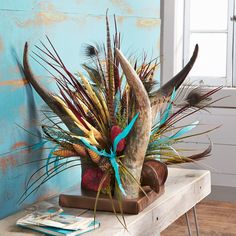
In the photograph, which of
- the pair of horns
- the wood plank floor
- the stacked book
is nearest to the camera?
the stacked book

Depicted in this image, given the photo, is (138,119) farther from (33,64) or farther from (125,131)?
(33,64)

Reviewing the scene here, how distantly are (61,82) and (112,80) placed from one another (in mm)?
216

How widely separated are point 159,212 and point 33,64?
2.33ft

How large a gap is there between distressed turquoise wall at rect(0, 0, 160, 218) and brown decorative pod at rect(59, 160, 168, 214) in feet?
0.64

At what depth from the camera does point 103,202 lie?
2.15 m

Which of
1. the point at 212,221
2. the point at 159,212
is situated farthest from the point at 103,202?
the point at 212,221

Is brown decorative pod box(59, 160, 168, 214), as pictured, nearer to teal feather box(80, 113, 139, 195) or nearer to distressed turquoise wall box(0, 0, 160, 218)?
teal feather box(80, 113, 139, 195)

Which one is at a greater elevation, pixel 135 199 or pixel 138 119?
pixel 138 119

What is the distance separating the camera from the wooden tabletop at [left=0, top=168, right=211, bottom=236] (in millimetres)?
1973

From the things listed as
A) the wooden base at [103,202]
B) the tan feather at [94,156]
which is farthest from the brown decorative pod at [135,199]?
the tan feather at [94,156]

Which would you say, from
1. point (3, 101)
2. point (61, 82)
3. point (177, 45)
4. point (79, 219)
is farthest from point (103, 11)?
point (177, 45)

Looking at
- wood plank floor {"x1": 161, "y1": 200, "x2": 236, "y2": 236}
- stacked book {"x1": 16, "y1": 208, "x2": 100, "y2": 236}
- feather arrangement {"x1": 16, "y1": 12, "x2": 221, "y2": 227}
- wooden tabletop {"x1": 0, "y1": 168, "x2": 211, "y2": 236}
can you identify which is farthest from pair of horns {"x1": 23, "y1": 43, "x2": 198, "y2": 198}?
wood plank floor {"x1": 161, "y1": 200, "x2": 236, "y2": 236}

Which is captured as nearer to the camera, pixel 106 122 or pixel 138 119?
pixel 138 119

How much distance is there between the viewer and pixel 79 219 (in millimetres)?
1988
